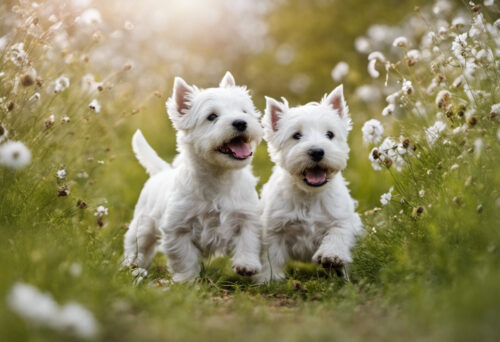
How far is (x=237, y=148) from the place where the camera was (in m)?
4.30

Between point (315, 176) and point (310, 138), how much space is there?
0.30m

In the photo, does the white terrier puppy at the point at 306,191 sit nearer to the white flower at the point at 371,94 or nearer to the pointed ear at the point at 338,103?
the pointed ear at the point at 338,103

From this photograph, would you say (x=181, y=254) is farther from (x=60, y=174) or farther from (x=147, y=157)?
(x=147, y=157)

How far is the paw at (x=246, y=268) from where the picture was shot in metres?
4.11

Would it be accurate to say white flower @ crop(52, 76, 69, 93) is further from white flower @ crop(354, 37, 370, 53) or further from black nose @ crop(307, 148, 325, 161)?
white flower @ crop(354, 37, 370, 53)

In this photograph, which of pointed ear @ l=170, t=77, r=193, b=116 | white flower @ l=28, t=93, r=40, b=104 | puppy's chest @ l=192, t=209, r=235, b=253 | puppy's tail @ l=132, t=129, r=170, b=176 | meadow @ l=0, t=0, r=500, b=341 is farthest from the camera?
puppy's tail @ l=132, t=129, r=170, b=176

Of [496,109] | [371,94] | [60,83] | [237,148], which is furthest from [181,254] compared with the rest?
[371,94]

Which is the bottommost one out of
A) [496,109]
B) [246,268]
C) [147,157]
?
[246,268]

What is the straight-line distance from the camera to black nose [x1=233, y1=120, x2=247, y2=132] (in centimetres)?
415

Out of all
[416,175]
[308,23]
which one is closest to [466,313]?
[416,175]

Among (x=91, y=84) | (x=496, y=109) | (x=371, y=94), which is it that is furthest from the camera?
(x=371, y=94)

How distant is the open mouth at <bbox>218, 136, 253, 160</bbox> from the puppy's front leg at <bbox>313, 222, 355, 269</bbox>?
0.89 metres

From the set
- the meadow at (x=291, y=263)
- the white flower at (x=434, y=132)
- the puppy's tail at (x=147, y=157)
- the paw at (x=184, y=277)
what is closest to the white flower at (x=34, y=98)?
the meadow at (x=291, y=263)

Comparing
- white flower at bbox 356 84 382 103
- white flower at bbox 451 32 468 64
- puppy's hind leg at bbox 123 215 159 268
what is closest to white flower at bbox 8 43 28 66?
puppy's hind leg at bbox 123 215 159 268
